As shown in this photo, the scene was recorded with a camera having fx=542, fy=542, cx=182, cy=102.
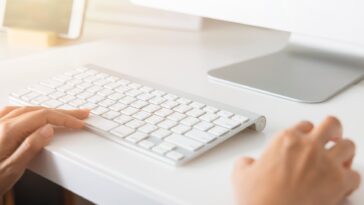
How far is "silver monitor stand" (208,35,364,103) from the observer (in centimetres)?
71

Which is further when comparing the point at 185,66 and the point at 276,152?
the point at 185,66

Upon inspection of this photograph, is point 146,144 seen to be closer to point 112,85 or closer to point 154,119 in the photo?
point 154,119

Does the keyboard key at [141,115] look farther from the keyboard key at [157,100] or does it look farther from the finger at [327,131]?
the finger at [327,131]

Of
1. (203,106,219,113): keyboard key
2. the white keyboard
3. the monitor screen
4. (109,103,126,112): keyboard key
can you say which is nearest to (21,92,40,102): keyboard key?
the white keyboard

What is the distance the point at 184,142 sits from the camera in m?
0.53

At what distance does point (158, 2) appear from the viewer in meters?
0.82

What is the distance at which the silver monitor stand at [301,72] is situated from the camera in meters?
0.71

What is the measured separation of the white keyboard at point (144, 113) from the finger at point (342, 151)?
0.12 m

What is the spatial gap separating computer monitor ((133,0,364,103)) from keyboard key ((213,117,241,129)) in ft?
0.46

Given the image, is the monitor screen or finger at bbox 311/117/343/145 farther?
the monitor screen

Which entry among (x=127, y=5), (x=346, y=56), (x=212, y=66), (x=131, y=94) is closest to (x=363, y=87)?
(x=346, y=56)

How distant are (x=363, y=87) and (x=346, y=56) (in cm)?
6

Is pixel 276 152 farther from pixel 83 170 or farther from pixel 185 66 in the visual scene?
pixel 185 66

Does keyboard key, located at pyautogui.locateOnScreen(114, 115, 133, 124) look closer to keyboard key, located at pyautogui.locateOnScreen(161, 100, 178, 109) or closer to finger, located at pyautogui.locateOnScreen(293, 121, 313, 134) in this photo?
keyboard key, located at pyautogui.locateOnScreen(161, 100, 178, 109)
